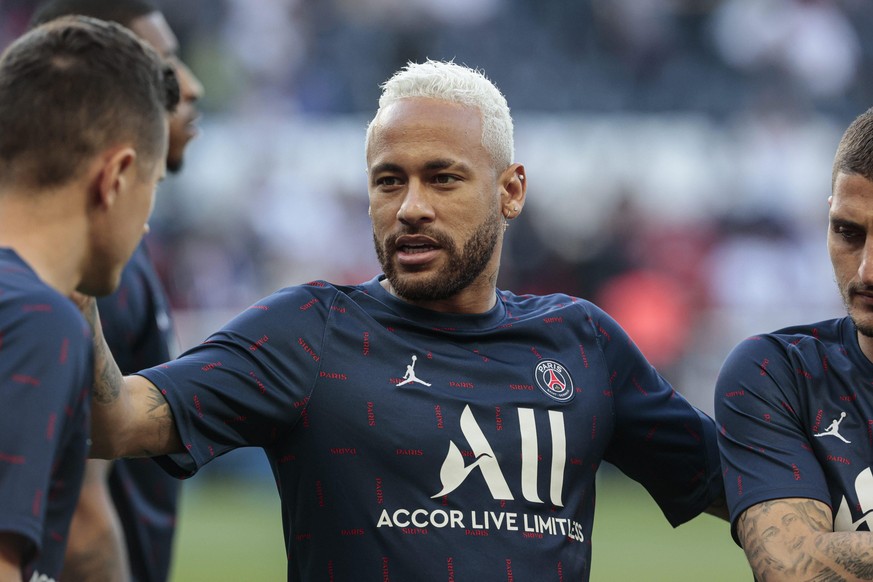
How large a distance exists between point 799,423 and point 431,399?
0.95 meters

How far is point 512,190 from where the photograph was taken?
Result: 3932 mm

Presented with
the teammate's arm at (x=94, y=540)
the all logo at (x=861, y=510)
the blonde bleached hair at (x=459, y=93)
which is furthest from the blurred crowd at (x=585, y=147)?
the all logo at (x=861, y=510)

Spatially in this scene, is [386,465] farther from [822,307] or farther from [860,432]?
[822,307]

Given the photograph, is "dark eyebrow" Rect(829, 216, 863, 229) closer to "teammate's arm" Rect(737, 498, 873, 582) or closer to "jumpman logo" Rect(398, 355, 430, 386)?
"teammate's arm" Rect(737, 498, 873, 582)

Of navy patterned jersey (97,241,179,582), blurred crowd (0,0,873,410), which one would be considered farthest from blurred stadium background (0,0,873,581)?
navy patterned jersey (97,241,179,582)

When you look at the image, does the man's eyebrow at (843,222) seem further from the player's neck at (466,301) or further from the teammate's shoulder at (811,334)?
the player's neck at (466,301)

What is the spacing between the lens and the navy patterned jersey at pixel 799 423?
3238mm

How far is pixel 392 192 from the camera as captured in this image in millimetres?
3648

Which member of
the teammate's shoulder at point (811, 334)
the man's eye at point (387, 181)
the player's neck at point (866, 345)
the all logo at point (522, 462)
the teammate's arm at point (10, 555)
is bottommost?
the teammate's arm at point (10, 555)

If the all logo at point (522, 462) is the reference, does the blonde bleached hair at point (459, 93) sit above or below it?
above

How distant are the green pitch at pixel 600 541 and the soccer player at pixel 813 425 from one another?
5660 millimetres

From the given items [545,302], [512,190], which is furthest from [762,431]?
[512,190]

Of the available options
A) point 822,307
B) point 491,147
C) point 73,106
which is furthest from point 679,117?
point 73,106

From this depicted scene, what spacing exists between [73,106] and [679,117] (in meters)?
14.1
